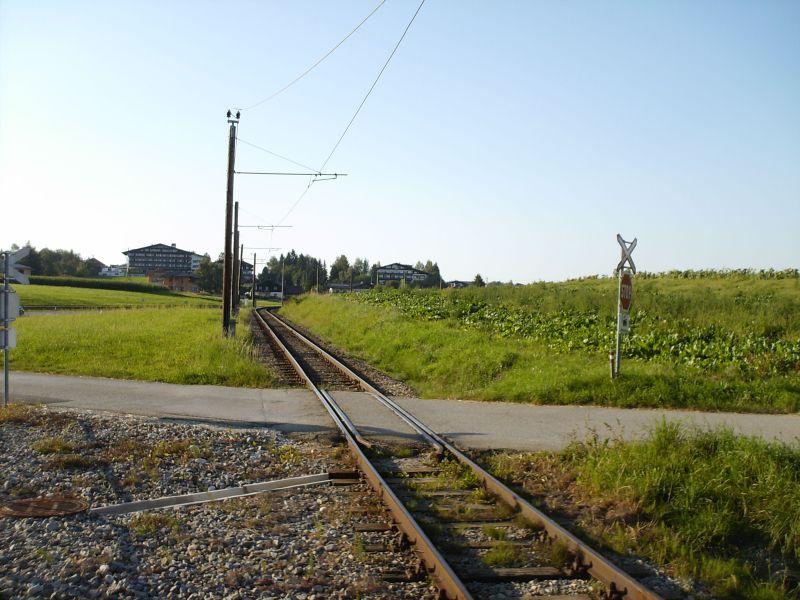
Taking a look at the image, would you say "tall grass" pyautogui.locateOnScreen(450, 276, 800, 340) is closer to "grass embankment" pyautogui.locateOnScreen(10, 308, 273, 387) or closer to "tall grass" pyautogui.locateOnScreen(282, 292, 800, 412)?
"tall grass" pyautogui.locateOnScreen(282, 292, 800, 412)

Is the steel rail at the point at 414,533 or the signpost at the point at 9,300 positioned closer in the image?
the steel rail at the point at 414,533

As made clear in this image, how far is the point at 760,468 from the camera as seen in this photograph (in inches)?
297

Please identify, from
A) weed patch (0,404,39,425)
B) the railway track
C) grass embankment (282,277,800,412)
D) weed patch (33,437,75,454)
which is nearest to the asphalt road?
grass embankment (282,277,800,412)

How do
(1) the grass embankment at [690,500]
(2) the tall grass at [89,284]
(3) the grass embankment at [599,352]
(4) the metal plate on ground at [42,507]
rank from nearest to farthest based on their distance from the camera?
(1) the grass embankment at [690,500], (4) the metal plate on ground at [42,507], (3) the grass embankment at [599,352], (2) the tall grass at [89,284]

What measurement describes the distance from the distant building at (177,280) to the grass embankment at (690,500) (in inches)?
5441

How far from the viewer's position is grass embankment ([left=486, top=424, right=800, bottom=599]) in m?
5.69

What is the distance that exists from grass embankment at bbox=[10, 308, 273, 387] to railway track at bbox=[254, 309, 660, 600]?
26.7 ft

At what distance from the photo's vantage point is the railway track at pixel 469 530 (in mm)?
5082

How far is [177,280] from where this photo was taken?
144 meters

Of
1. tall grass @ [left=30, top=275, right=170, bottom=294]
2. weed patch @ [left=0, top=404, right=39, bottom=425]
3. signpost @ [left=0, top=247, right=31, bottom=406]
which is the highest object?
tall grass @ [left=30, top=275, right=170, bottom=294]

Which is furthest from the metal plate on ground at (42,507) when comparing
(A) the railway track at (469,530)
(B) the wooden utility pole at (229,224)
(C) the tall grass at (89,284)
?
(C) the tall grass at (89,284)

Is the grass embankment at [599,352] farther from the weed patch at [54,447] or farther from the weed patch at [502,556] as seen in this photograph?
the weed patch at [502,556]

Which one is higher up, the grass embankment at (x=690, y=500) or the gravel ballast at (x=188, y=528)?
→ the grass embankment at (x=690, y=500)

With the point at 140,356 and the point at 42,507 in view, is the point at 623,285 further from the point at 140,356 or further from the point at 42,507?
the point at 140,356
